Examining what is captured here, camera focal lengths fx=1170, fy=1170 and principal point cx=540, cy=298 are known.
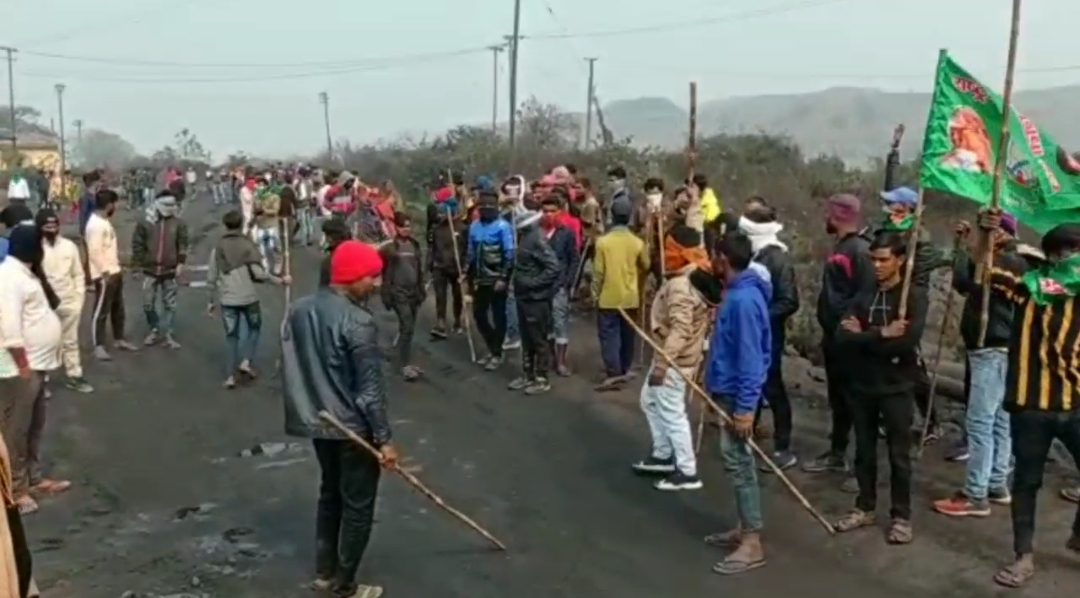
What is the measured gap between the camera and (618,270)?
11836mm

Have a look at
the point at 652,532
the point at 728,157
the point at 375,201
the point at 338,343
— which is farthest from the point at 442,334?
the point at 728,157

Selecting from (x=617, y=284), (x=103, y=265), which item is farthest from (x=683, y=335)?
(x=103, y=265)

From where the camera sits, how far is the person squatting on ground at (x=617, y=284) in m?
11.9

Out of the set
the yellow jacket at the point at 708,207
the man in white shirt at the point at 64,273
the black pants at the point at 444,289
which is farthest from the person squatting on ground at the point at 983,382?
the man in white shirt at the point at 64,273

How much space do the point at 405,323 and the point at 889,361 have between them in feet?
21.2

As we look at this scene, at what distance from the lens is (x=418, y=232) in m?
23.7

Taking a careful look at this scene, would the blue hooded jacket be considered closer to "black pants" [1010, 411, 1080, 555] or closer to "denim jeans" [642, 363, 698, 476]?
"denim jeans" [642, 363, 698, 476]

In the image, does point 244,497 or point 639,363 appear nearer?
point 244,497

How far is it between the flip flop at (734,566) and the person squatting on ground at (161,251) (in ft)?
29.3

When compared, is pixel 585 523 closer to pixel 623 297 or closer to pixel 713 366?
pixel 713 366

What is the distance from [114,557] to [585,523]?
3.21 m

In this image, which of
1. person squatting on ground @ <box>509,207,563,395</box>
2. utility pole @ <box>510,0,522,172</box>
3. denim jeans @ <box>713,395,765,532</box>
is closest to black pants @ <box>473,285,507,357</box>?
person squatting on ground @ <box>509,207,563,395</box>

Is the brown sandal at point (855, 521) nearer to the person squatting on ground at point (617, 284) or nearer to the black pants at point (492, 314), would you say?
the person squatting on ground at point (617, 284)

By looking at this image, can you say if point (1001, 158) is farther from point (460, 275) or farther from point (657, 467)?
point (460, 275)
